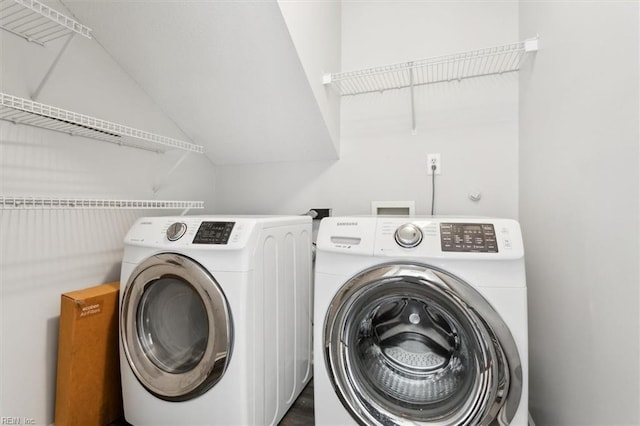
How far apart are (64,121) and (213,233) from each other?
72 cm

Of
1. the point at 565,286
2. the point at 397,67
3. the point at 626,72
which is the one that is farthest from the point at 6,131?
the point at 565,286

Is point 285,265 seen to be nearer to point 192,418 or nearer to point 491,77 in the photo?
point 192,418

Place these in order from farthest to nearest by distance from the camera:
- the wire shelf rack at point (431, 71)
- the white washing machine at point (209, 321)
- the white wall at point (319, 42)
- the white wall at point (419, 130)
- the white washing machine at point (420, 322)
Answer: the white wall at point (419, 130) < the wire shelf rack at point (431, 71) < the white wall at point (319, 42) < the white washing machine at point (209, 321) < the white washing machine at point (420, 322)

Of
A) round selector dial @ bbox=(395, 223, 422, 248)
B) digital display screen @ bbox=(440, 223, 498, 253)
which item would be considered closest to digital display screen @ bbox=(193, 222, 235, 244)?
round selector dial @ bbox=(395, 223, 422, 248)

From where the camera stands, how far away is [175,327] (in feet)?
4.11

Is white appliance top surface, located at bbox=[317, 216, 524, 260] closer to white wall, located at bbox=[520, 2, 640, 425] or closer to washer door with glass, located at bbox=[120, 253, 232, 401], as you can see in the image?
white wall, located at bbox=[520, 2, 640, 425]

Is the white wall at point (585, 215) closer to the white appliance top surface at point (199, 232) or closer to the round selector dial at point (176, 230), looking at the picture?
the white appliance top surface at point (199, 232)

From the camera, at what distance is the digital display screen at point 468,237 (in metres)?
0.88

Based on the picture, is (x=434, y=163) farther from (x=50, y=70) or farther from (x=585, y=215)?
(x=50, y=70)

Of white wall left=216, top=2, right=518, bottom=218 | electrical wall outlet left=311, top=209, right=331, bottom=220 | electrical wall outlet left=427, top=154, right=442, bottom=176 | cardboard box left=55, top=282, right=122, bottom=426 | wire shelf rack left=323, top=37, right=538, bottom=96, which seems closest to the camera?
cardboard box left=55, top=282, right=122, bottom=426

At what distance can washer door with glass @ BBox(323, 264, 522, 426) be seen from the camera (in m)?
0.84

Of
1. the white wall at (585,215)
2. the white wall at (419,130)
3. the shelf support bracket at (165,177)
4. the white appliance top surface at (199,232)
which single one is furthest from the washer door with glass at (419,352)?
the shelf support bracket at (165,177)

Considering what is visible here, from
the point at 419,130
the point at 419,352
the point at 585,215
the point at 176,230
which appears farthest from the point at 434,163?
the point at 176,230

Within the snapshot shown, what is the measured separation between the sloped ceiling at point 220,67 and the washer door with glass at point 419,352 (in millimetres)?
1020
